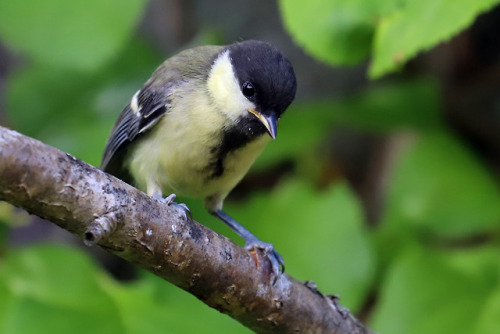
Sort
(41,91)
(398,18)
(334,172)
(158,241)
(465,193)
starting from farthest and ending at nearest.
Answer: (334,172) < (41,91) < (465,193) < (398,18) < (158,241)

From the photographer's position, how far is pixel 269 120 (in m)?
1.23

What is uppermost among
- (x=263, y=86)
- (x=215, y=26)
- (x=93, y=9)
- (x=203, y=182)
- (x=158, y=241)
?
(x=215, y=26)

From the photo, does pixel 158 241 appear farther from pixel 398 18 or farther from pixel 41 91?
pixel 41 91

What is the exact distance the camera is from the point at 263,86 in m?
1.23

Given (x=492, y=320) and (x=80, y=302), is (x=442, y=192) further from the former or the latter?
(x=80, y=302)

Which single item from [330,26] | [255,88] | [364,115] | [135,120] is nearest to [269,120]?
[255,88]

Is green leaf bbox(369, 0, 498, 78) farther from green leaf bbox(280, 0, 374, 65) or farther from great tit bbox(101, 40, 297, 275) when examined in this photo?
great tit bbox(101, 40, 297, 275)

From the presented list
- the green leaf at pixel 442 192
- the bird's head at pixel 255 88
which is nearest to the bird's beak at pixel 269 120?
the bird's head at pixel 255 88

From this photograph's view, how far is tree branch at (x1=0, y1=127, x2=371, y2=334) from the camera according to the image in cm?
78

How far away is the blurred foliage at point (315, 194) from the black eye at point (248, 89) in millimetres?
128

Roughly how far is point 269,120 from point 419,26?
32cm

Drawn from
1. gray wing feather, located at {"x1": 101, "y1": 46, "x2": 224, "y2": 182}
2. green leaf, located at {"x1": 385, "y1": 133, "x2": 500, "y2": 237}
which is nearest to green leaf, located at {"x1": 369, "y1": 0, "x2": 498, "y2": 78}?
gray wing feather, located at {"x1": 101, "y1": 46, "x2": 224, "y2": 182}

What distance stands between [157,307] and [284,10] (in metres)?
0.69

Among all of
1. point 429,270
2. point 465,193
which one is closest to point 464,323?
point 429,270
